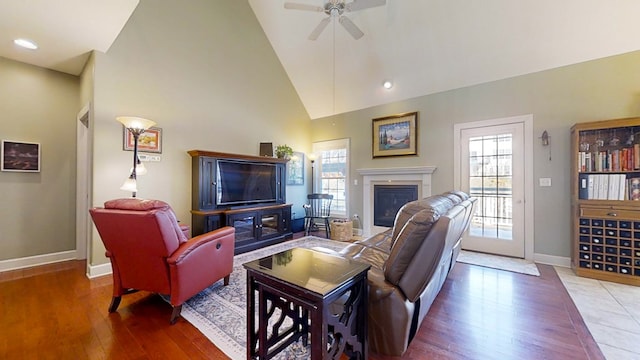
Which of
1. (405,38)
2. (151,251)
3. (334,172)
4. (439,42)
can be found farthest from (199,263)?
(439,42)

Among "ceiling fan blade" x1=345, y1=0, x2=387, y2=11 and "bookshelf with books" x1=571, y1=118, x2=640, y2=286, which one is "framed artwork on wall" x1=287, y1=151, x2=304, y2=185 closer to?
"ceiling fan blade" x1=345, y1=0, x2=387, y2=11

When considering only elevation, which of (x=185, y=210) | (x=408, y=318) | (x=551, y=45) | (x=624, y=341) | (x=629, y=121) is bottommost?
(x=624, y=341)

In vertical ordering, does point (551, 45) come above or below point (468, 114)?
above

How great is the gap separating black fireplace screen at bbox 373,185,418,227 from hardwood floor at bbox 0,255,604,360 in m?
2.07

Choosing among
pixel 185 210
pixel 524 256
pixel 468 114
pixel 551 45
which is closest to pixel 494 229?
pixel 524 256

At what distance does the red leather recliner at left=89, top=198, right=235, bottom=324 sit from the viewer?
1962 mm

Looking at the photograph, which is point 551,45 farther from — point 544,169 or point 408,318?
point 408,318

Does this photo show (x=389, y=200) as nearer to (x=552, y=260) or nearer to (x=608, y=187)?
(x=552, y=260)

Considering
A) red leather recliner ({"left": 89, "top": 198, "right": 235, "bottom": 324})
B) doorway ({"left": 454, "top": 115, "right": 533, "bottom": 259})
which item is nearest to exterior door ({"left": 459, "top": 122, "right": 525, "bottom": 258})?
doorway ({"left": 454, "top": 115, "right": 533, "bottom": 259})

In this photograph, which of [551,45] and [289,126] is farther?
[289,126]

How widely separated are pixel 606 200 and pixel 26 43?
716cm

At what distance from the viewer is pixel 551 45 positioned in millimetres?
3289

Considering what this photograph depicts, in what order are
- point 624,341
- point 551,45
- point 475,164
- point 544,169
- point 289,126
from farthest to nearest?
point 289,126
point 475,164
point 544,169
point 551,45
point 624,341

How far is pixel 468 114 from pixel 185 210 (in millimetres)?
4947
